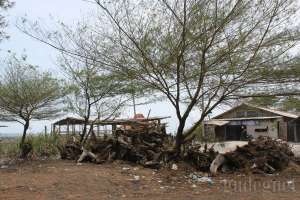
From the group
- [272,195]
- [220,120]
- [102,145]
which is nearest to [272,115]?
[220,120]

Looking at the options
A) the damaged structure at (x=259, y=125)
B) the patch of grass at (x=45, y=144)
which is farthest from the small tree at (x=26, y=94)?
the damaged structure at (x=259, y=125)

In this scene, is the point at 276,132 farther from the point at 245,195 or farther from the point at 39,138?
the point at 245,195

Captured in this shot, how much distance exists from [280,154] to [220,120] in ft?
90.7

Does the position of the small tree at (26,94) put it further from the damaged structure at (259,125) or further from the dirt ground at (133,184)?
the damaged structure at (259,125)

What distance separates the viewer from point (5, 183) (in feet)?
28.5

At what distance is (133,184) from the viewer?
8.68m

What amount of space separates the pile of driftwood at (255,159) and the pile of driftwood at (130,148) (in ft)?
4.49

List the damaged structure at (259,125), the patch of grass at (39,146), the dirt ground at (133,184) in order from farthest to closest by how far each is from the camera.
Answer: the damaged structure at (259,125)
the patch of grass at (39,146)
the dirt ground at (133,184)

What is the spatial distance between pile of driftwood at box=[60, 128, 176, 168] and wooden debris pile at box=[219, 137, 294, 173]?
1.57 m

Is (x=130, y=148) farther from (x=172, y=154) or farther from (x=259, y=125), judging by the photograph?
(x=259, y=125)

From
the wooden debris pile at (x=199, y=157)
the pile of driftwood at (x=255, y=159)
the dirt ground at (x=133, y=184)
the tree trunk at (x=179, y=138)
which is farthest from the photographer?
the tree trunk at (x=179, y=138)

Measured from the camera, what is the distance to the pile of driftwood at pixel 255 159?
34.3 ft

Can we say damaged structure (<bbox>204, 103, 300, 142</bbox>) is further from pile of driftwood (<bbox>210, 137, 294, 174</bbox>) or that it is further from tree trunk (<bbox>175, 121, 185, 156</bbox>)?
tree trunk (<bbox>175, 121, 185, 156</bbox>)

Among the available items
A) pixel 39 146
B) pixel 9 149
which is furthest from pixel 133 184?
pixel 9 149
